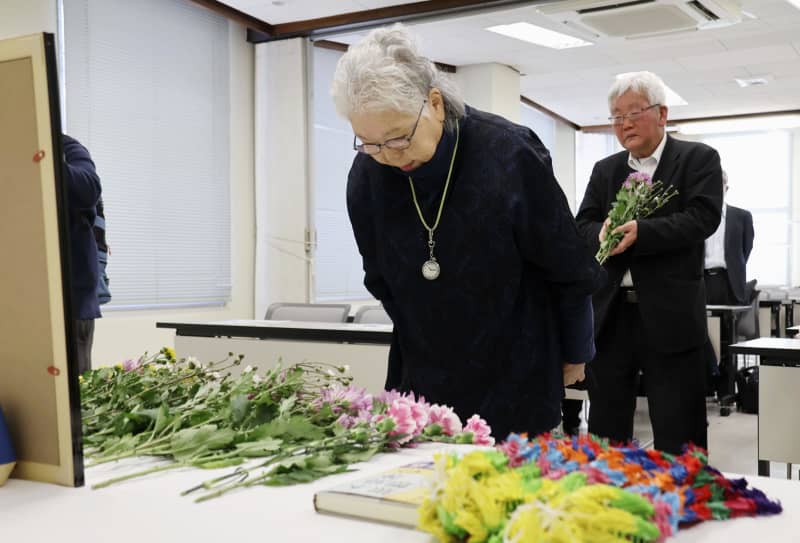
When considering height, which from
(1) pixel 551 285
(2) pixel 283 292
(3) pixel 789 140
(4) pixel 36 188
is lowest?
(2) pixel 283 292

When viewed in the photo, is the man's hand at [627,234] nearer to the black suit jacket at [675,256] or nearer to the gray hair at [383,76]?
the black suit jacket at [675,256]

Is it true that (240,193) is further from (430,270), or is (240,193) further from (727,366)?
(430,270)

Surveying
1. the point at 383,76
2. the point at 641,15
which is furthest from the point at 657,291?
the point at 641,15

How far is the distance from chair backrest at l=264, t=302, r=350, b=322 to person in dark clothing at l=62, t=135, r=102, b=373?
1.23 meters

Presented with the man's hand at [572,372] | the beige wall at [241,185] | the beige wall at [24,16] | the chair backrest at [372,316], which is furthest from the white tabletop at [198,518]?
the beige wall at [241,185]

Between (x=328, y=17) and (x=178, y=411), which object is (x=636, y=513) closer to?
(x=178, y=411)

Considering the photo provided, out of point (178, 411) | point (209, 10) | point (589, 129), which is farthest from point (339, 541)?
point (589, 129)

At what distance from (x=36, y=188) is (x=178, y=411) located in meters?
0.39

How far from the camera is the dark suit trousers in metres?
2.58

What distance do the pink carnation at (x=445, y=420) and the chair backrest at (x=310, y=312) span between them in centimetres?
287

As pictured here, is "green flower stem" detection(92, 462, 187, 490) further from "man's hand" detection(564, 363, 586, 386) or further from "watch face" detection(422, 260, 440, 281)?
"man's hand" detection(564, 363, 586, 386)

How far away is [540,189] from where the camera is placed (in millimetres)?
1694

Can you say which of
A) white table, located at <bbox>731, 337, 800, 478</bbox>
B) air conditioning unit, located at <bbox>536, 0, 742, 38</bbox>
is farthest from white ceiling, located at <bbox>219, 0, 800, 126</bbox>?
Answer: white table, located at <bbox>731, 337, 800, 478</bbox>

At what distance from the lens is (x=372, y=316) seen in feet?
13.5
